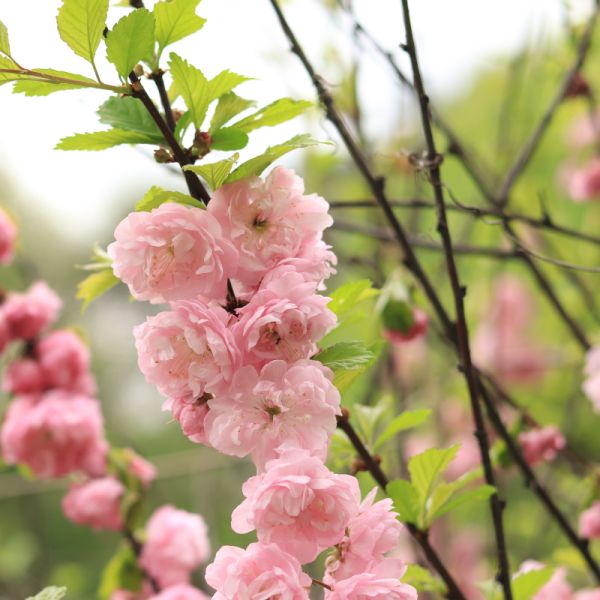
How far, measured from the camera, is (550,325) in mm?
2779

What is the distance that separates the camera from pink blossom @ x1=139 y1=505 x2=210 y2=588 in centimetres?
124

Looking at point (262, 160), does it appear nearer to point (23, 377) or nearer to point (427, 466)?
point (427, 466)

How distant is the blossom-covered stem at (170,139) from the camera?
473 mm

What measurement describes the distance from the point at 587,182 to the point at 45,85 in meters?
1.63

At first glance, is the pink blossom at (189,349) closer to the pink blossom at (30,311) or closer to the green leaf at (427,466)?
the green leaf at (427,466)

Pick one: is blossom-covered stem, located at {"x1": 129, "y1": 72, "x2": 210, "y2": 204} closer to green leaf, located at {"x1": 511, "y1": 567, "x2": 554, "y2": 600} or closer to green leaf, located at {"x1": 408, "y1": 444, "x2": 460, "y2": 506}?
green leaf, located at {"x1": 408, "y1": 444, "x2": 460, "y2": 506}

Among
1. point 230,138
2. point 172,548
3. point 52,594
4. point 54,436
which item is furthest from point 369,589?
point 54,436

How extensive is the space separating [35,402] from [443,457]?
3.70 ft

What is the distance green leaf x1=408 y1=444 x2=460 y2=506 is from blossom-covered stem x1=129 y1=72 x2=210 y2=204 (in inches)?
13.5

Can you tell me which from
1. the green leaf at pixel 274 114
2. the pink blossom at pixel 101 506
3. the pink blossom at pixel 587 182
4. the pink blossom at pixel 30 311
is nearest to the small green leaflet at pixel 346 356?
the green leaf at pixel 274 114

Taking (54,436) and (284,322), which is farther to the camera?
(54,436)

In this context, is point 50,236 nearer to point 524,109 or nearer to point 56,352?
point 56,352

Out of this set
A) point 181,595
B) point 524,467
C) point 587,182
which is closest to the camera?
point 524,467

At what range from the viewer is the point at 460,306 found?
2.00 ft
